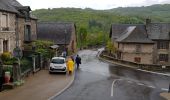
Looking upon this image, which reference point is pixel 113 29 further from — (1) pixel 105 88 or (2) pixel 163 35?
(1) pixel 105 88

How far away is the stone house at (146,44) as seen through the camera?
200 feet

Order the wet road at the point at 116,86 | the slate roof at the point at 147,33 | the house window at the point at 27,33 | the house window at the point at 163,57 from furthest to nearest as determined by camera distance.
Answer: the house window at the point at 163,57 → the slate roof at the point at 147,33 → the house window at the point at 27,33 → the wet road at the point at 116,86

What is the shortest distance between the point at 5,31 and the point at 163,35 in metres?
37.5

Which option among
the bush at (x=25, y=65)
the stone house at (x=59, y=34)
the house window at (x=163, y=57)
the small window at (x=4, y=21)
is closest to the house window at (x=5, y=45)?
the small window at (x=4, y=21)

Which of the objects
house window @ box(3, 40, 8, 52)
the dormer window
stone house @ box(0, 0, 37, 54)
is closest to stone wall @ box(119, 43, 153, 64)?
stone house @ box(0, 0, 37, 54)

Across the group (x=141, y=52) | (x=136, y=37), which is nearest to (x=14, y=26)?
(x=141, y=52)

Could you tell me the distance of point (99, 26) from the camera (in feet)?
529

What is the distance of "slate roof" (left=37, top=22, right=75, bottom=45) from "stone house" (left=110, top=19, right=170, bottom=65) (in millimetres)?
9898

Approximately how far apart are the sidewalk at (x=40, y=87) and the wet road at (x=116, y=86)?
870 millimetres

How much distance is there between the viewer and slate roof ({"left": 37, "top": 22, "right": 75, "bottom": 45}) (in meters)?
65.3

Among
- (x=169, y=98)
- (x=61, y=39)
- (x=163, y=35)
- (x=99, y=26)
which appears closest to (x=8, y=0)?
(x=169, y=98)

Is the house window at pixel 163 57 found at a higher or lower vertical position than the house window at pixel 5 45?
lower

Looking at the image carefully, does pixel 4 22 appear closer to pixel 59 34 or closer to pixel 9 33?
pixel 9 33

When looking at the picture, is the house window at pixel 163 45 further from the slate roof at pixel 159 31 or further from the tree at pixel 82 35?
the tree at pixel 82 35
